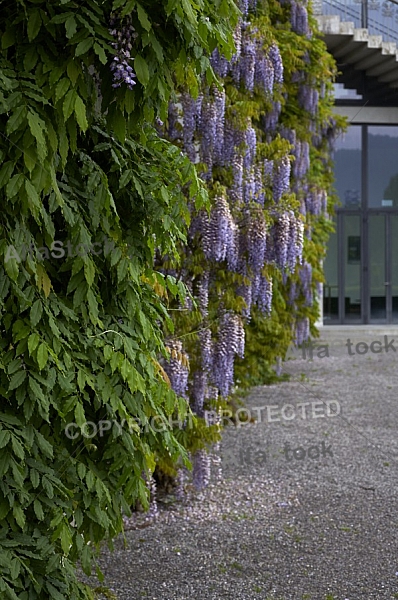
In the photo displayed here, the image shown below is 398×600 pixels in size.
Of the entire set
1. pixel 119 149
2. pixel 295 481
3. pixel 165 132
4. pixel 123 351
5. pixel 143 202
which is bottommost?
pixel 295 481

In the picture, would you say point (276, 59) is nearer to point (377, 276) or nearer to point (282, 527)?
point (282, 527)

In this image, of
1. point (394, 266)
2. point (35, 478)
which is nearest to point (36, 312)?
point (35, 478)

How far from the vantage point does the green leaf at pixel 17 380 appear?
236 centimetres

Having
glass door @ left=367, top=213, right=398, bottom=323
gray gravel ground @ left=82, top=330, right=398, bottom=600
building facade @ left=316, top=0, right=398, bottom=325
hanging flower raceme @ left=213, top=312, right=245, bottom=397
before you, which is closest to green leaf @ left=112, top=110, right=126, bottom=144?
gray gravel ground @ left=82, top=330, right=398, bottom=600

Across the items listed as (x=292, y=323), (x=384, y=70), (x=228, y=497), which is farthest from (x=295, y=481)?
(x=384, y=70)

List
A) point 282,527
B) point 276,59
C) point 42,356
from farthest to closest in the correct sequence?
1. point 276,59
2. point 282,527
3. point 42,356

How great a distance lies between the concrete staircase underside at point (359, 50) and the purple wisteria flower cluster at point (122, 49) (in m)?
11.5

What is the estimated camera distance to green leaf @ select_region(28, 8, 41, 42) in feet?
7.56

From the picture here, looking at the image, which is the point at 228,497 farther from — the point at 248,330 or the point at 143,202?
the point at 143,202

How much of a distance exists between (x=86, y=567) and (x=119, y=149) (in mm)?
1356

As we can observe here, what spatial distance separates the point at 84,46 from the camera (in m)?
2.29

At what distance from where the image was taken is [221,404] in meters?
5.63

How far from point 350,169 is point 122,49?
1453cm

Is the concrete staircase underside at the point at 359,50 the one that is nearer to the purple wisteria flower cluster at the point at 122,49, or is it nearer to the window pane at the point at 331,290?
the window pane at the point at 331,290
